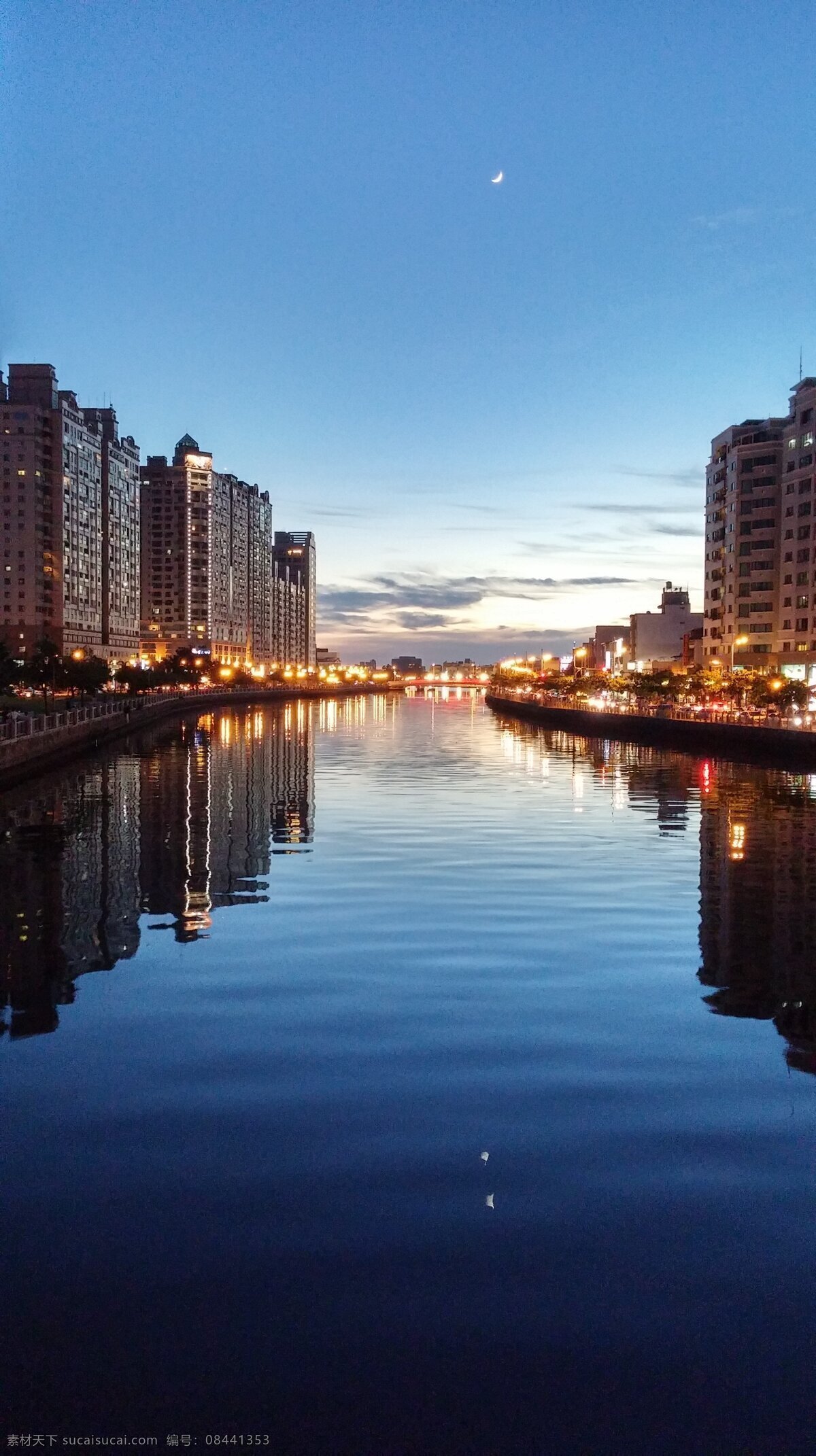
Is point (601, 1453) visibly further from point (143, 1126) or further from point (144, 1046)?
point (144, 1046)

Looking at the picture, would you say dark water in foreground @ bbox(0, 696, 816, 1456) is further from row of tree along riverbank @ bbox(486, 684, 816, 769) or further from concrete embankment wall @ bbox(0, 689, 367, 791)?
row of tree along riverbank @ bbox(486, 684, 816, 769)

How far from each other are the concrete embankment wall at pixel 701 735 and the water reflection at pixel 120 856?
2664 cm

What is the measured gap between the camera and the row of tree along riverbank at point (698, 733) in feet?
203

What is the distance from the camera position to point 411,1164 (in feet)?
30.8

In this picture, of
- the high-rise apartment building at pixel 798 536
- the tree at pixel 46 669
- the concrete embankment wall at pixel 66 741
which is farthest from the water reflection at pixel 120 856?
the high-rise apartment building at pixel 798 536

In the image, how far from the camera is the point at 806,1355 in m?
6.79

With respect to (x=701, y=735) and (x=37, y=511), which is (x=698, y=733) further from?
(x=37, y=511)

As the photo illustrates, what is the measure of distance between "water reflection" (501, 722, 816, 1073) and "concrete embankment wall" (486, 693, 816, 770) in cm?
315

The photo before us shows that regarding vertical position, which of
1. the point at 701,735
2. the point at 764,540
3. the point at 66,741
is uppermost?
the point at 764,540

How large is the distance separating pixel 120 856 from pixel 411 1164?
19.3m

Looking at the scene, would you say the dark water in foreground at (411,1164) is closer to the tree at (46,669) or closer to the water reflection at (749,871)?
the water reflection at (749,871)

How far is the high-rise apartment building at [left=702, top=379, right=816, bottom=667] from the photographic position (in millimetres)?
105250

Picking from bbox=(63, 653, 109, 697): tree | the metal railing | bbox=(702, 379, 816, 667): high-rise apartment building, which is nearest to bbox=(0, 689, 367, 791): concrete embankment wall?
the metal railing

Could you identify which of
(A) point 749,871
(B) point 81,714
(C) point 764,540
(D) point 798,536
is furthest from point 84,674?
(A) point 749,871
